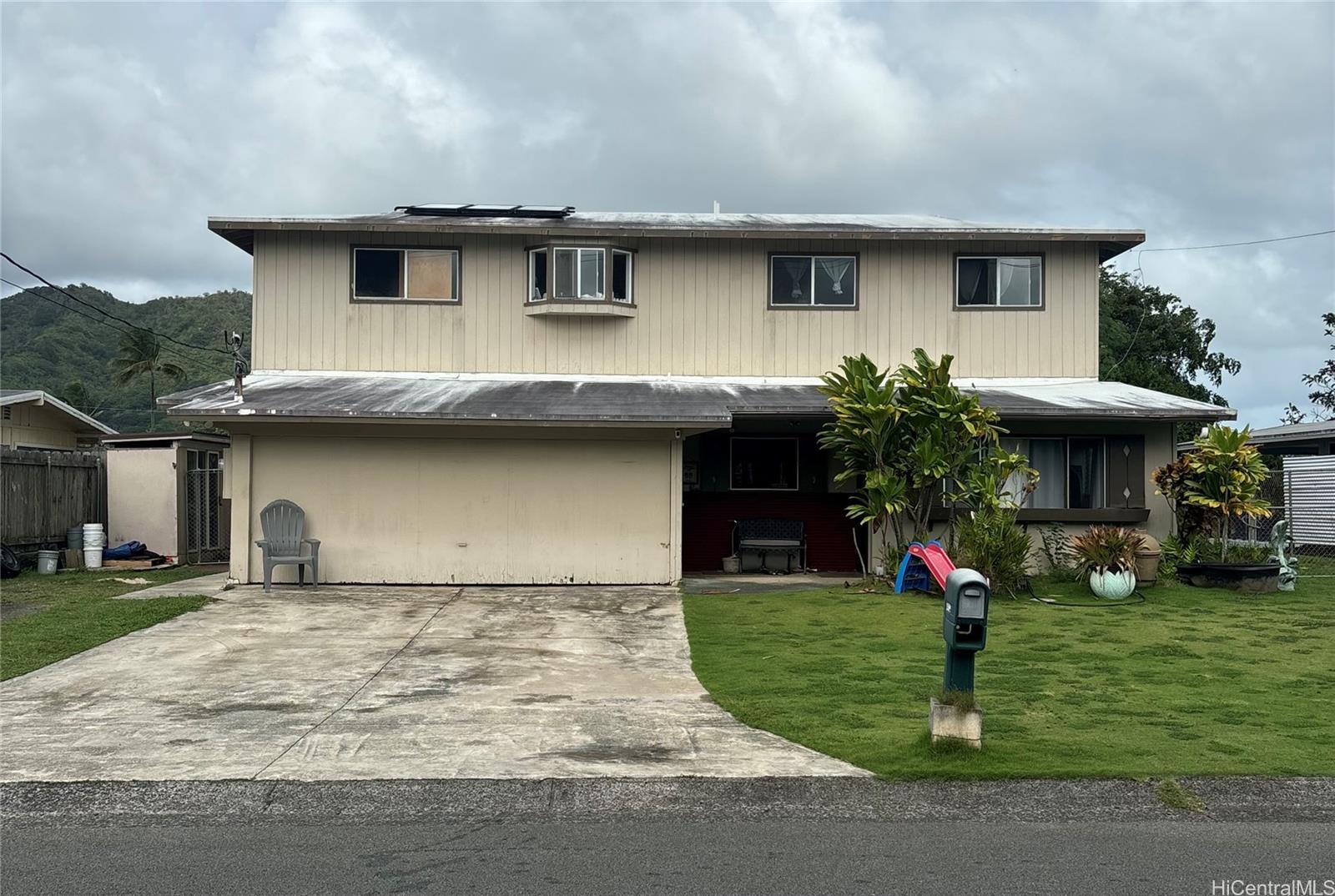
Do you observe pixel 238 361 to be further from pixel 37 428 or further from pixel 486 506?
pixel 37 428

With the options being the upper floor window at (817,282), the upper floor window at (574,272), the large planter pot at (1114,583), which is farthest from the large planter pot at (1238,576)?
the upper floor window at (574,272)

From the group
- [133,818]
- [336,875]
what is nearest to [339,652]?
[133,818]

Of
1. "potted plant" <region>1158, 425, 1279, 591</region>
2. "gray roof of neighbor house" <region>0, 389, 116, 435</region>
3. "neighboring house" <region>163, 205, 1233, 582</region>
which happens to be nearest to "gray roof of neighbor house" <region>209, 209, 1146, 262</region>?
"neighboring house" <region>163, 205, 1233, 582</region>

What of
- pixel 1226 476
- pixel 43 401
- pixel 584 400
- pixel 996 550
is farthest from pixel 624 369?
pixel 43 401

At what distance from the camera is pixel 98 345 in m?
52.0

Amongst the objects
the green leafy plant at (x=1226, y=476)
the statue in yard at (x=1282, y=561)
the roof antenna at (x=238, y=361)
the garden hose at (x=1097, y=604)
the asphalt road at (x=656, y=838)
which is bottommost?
the asphalt road at (x=656, y=838)

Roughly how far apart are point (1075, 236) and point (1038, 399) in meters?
3.18

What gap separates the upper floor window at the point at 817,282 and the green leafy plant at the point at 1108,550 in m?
5.57

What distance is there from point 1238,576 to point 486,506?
418 inches

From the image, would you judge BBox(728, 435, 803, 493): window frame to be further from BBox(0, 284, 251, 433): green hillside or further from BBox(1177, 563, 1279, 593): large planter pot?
BBox(0, 284, 251, 433): green hillside

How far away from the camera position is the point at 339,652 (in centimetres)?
1190

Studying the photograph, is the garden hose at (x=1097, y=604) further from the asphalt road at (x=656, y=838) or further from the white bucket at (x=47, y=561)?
the white bucket at (x=47, y=561)

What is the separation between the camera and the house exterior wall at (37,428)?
26266 mm

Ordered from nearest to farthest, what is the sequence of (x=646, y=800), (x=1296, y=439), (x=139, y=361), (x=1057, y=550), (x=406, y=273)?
(x=646, y=800), (x=1057, y=550), (x=406, y=273), (x=1296, y=439), (x=139, y=361)
